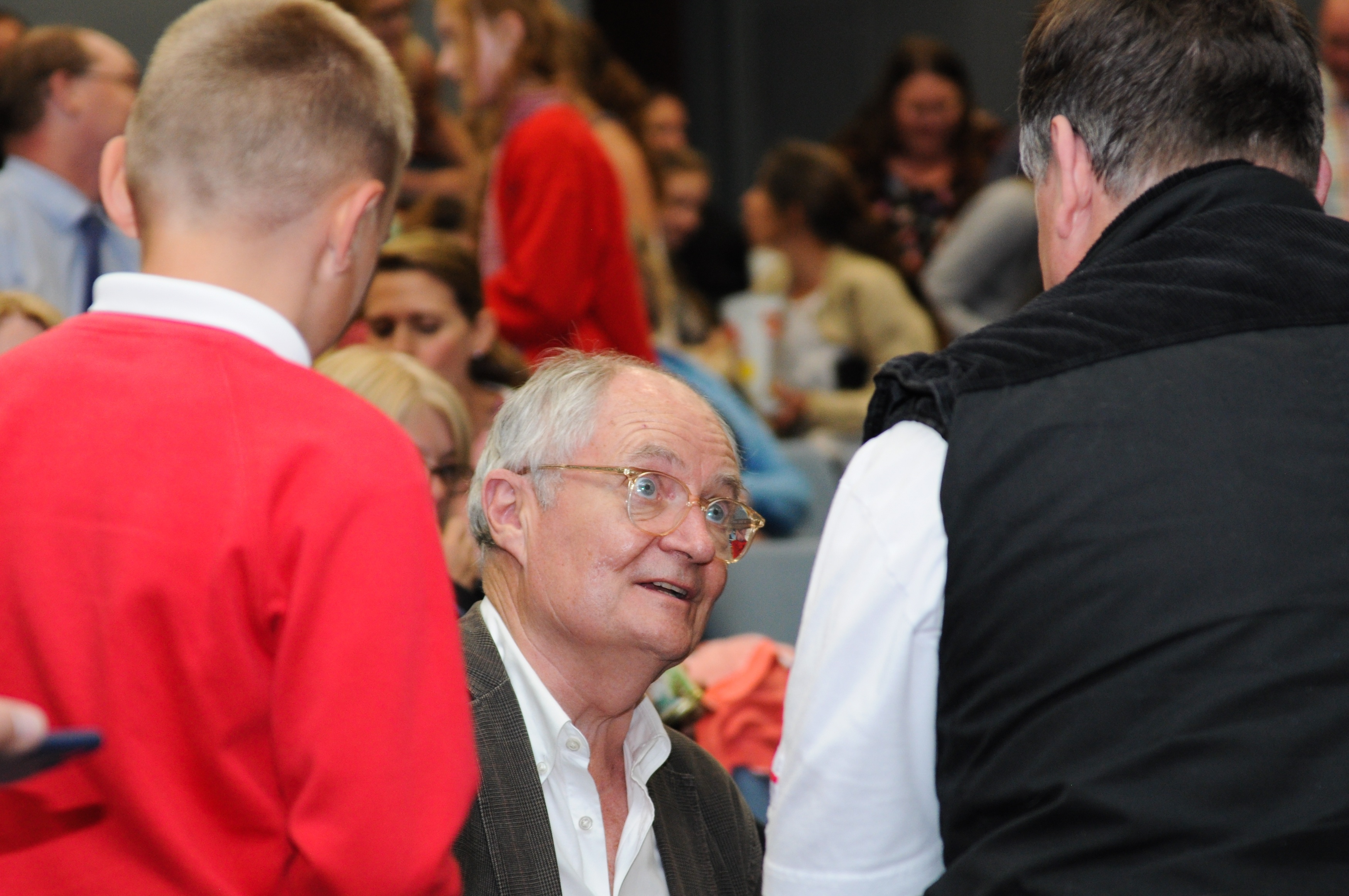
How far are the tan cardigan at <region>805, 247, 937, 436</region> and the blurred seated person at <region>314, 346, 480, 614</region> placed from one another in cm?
252

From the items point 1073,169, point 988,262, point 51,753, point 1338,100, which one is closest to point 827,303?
point 988,262

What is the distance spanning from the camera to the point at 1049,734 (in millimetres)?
1227

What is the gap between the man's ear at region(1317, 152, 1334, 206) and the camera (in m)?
1.53

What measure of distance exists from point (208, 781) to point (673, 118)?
20.7 ft

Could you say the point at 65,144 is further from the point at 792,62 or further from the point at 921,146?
the point at 792,62

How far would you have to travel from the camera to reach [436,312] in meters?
3.46

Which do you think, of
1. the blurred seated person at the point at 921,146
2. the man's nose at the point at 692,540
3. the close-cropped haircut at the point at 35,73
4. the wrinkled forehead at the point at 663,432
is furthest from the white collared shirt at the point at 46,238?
the blurred seated person at the point at 921,146

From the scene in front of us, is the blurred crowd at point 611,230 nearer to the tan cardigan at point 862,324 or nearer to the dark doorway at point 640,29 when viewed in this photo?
the tan cardigan at point 862,324

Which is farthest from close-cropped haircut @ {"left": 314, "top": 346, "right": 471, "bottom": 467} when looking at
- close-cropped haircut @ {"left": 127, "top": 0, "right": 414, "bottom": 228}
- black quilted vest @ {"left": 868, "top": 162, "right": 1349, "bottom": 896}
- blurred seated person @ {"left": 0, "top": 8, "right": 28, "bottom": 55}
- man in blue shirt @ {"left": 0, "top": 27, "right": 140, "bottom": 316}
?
blurred seated person @ {"left": 0, "top": 8, "right": 28, "bottom": 55}

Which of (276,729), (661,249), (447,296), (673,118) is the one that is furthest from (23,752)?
(673,118)

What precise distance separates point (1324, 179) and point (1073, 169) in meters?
0.34

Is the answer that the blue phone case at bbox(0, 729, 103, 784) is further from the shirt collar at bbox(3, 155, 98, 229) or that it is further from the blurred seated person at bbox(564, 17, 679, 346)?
the blurred seated person at bbox(564, 17, 679, 346)

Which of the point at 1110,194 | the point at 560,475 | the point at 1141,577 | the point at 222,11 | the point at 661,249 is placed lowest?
the point at 661,249

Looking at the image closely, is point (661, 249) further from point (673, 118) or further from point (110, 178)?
point (110, 178)
